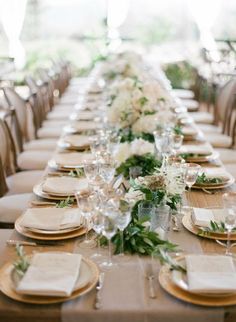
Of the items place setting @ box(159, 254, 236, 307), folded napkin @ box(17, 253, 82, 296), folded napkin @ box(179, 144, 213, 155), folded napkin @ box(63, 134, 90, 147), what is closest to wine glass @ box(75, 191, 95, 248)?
folded napkin @ box(17, 253, 82, 296)

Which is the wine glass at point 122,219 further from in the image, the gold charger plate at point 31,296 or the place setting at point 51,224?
the place setting at point 51,224

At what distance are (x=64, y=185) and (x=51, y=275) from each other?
2.62 feet

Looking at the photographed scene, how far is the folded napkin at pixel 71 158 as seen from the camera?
2527 mm

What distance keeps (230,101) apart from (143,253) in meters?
3.01

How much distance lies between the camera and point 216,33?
31.0ft

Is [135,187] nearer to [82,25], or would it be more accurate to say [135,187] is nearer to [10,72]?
[10,72]

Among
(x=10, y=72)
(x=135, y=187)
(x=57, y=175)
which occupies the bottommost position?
(x=10, y=72)

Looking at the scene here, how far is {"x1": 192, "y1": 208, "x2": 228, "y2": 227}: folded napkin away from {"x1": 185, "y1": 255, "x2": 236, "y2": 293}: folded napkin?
0.27 metres

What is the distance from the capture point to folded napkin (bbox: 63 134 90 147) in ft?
9.55

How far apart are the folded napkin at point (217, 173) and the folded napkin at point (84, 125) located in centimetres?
108

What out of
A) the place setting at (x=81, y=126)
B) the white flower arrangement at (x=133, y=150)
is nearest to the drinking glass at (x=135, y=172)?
the white flower arrangement at (x=133, y=150)

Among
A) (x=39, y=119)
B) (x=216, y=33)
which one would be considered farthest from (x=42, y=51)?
(x=39, y=119)

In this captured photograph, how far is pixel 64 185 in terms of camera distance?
7.13 feet

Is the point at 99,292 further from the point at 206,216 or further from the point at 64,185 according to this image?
the point at 64,185
